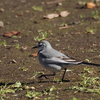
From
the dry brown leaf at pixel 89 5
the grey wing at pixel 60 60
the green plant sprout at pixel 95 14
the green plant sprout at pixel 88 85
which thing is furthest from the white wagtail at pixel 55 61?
the dry brown leaf at pixel 89 5

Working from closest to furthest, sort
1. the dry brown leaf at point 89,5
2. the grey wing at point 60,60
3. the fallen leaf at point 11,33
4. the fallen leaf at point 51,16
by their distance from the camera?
the grey wing at point 60,60 < the fallen leaf at point 11,33 < the fallen leaf at point 51,16 < the dry brown leaf at point 89,5

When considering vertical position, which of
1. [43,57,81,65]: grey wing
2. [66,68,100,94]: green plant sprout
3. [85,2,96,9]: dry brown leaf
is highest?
[43,57,81,65]: grey wing

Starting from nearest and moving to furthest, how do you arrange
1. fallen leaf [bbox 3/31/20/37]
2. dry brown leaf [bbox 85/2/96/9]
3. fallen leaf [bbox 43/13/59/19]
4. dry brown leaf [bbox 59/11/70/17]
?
fallen leaf [bbox 3/31/20/37] < fallen leaf [bbox 43/13/59/19] < dry brown leaf [bbox 59/11/70/17] < dry brown leaf [bbox 85/2/96/9]

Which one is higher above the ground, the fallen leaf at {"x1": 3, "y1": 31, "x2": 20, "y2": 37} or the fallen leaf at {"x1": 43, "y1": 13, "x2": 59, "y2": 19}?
the fallen leaf at {"x1": 43, "y1": 13, "x2": 59, "y2": 19}

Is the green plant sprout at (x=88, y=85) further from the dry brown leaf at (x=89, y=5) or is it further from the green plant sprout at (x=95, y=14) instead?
the dry brown leaf at (x=89, y=5)

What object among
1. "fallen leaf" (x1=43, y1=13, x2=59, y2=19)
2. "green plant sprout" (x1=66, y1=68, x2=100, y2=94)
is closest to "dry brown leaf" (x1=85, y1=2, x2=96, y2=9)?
"fallen leaf" (x1=43, y1=13, x2=59, y2=19)

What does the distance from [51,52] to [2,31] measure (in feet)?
14.9

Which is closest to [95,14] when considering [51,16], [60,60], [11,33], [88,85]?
[51,16]

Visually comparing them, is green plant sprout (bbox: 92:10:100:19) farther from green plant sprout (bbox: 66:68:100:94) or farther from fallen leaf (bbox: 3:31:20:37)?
green plant sprout (bbox: 66:68:100:94)

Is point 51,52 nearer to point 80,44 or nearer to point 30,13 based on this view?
point 80,44

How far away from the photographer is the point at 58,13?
13.2 metres

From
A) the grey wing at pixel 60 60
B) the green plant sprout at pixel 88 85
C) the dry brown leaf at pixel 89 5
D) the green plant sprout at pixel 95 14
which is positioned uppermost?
the grey wing at pixel 60 60

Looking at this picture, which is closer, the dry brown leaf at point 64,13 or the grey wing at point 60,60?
the grey wing at point 60,60

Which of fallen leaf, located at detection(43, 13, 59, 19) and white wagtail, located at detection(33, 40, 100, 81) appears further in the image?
fallen leaf, located at detection(43, 13, 59, 19)
